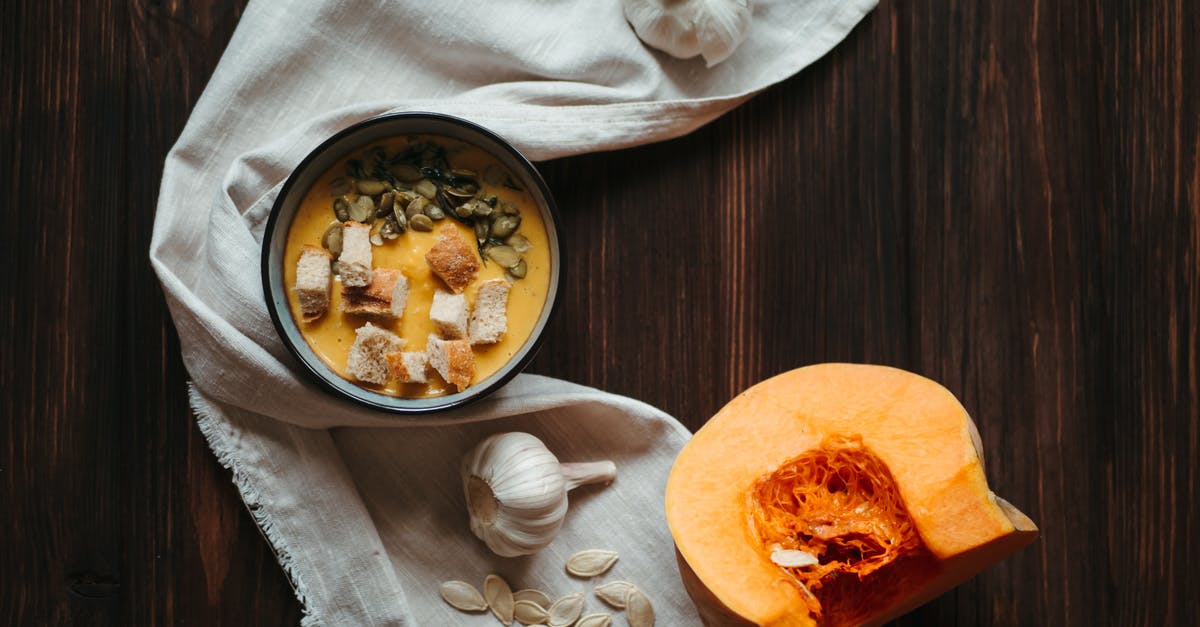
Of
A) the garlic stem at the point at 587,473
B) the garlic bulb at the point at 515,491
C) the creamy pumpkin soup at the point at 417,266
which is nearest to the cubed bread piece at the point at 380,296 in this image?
the creamy pumpkin soup at the point at 417,266

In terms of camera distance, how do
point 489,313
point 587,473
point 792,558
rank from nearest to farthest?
point 792,558 < point 489,313 < point 587,473

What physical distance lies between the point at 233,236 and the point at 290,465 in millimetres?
368

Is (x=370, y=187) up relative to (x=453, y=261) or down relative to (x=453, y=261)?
up

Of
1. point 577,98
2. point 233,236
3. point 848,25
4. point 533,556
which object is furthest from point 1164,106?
point 233,236

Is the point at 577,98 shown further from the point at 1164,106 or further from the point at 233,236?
the point at 1164,106

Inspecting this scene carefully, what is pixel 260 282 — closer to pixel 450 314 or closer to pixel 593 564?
pixel 450 314

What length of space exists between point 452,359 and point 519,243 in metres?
0.21

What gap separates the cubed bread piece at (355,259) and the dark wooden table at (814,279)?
0.36 meters

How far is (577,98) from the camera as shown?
4.78 feet

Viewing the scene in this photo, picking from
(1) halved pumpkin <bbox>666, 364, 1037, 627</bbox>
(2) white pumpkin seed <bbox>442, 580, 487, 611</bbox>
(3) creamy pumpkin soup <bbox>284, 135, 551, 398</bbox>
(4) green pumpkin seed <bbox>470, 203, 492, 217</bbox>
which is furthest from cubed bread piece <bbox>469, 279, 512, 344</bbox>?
(2) white pumpkin seed <bbox>442, 580, 487, 611</bbox>

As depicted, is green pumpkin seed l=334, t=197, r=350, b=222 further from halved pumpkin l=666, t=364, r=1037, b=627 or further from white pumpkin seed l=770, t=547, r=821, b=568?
white pumpkin seed l=770, t=547, r=821, b=568

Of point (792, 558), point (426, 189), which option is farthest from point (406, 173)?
point (792, 558)

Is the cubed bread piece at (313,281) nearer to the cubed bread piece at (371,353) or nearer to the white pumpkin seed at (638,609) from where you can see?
the cubed bread piece at (371,353)

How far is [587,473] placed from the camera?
1447 mm
